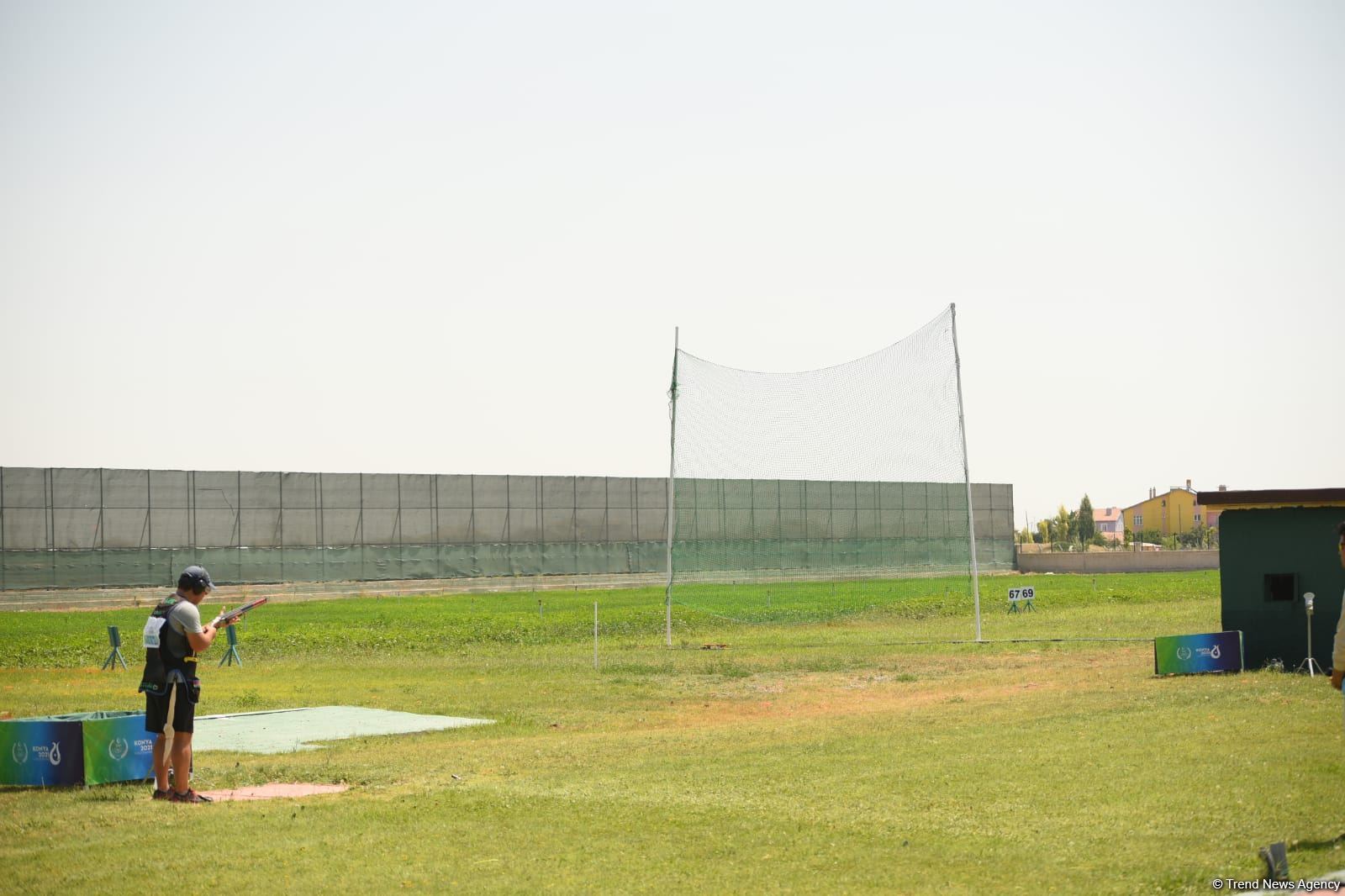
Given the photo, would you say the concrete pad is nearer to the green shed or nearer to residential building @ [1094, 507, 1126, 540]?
the green shed

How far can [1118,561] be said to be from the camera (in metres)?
75.8

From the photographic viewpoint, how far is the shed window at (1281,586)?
18.8m

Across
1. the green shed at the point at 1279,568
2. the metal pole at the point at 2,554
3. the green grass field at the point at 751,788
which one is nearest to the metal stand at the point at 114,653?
the green grass field at the point at 751,788

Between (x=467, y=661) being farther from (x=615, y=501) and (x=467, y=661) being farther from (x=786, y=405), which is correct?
(x=615, y=501)

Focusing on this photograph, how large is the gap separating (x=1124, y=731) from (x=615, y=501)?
61091 millimetres

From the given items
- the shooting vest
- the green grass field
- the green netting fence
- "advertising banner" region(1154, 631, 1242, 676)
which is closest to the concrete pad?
the green grass field

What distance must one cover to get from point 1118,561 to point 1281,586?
5941 centimetres

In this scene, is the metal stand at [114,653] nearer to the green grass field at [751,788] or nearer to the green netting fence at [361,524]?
the green grass field at [751,788]

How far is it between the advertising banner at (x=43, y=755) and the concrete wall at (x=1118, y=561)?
2660 inches

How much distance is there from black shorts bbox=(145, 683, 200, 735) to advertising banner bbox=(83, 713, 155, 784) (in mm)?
500

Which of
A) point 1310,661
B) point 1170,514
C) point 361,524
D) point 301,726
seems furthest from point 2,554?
point 1170,514

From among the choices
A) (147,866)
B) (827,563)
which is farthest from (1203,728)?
(827,563)

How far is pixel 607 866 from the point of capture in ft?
26.8

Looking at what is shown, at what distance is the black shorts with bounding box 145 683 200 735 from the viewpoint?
1070 cm
